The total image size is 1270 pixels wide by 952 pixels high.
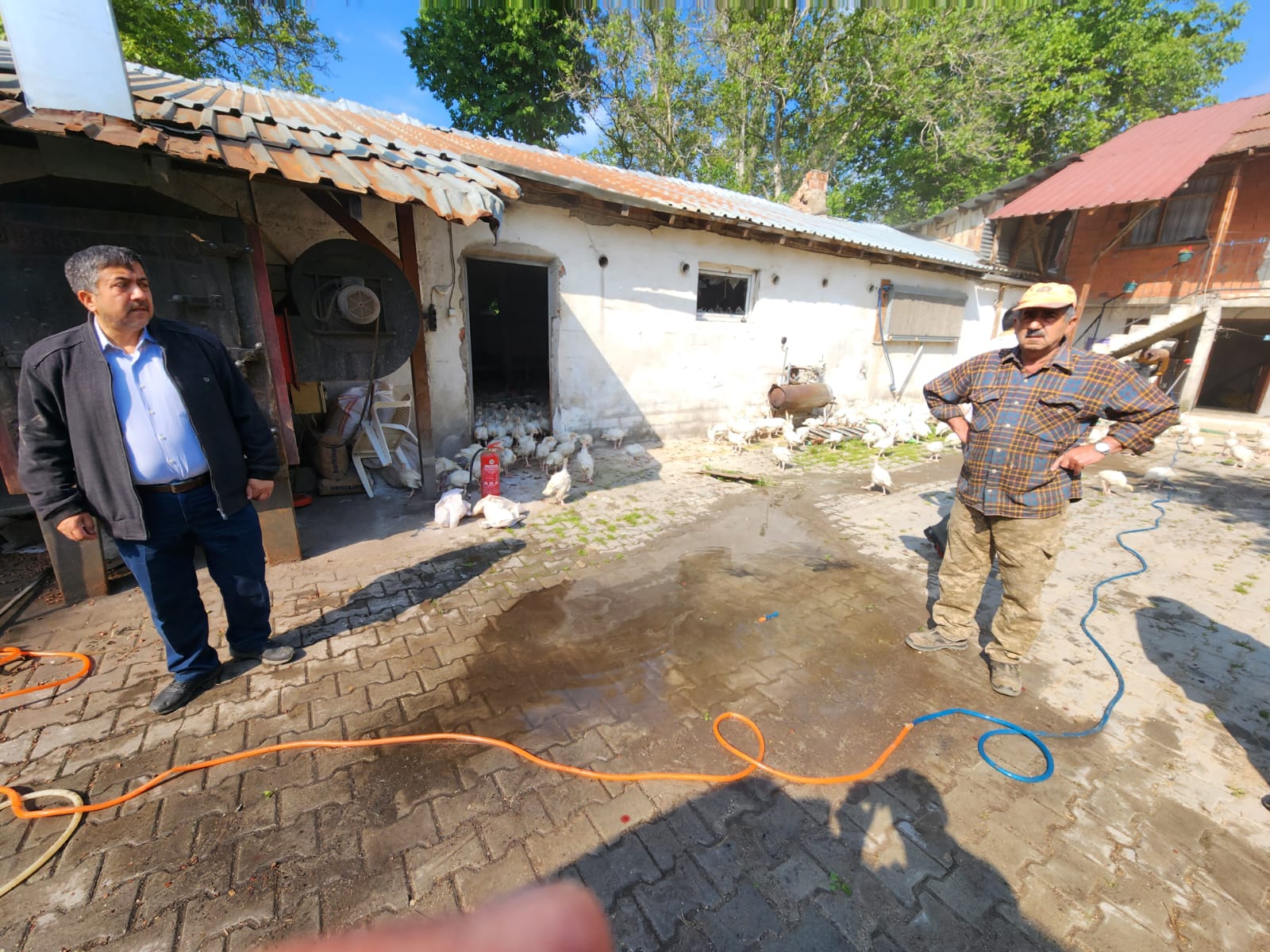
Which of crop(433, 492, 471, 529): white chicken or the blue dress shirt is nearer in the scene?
the blue dress shirt

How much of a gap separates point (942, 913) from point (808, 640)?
1849 millimetres

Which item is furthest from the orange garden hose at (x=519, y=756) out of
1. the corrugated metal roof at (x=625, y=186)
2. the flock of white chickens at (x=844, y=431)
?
the corrugated metal roof at (x=625, y=186)

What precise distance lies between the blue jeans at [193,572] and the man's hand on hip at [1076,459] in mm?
4837

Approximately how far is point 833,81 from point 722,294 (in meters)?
16.3

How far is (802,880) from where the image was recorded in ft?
6.96

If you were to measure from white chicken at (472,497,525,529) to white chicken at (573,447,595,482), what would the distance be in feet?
5.17

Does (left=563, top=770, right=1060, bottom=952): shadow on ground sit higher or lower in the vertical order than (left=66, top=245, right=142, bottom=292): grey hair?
lower

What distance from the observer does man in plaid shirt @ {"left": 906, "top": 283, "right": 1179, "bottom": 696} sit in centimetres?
286

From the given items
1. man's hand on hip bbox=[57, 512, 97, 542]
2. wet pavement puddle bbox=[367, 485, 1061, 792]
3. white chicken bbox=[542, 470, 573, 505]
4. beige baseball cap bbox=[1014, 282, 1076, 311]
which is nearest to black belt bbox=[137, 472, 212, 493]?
man's hand on hip bbox=[57, 512, 97, 542]

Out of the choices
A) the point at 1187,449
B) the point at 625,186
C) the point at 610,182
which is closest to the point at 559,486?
the point at 610,182

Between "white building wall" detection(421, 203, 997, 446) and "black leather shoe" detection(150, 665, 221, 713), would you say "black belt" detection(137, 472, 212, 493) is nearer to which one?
"black leather shoe" detection(150, 665, 221, 713)

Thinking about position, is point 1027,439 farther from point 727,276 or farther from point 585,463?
point 727,276

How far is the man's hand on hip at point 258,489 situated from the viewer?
10.2 feet

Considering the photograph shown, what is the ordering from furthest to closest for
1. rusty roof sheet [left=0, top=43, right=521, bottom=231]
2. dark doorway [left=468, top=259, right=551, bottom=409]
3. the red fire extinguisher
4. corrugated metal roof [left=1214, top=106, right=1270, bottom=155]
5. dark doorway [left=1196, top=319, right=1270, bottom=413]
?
dark doorway [left=1196, top=319, right=1270, bottom=413], dark doorway [left=468, top=259, right=551, bottom=409], corrugated metal roof [left=1214, top=106, right=1270, bottom=155], the red fire extinguisher, rusty roof sheet [left=0, top=43, right=521, bottom=231]
